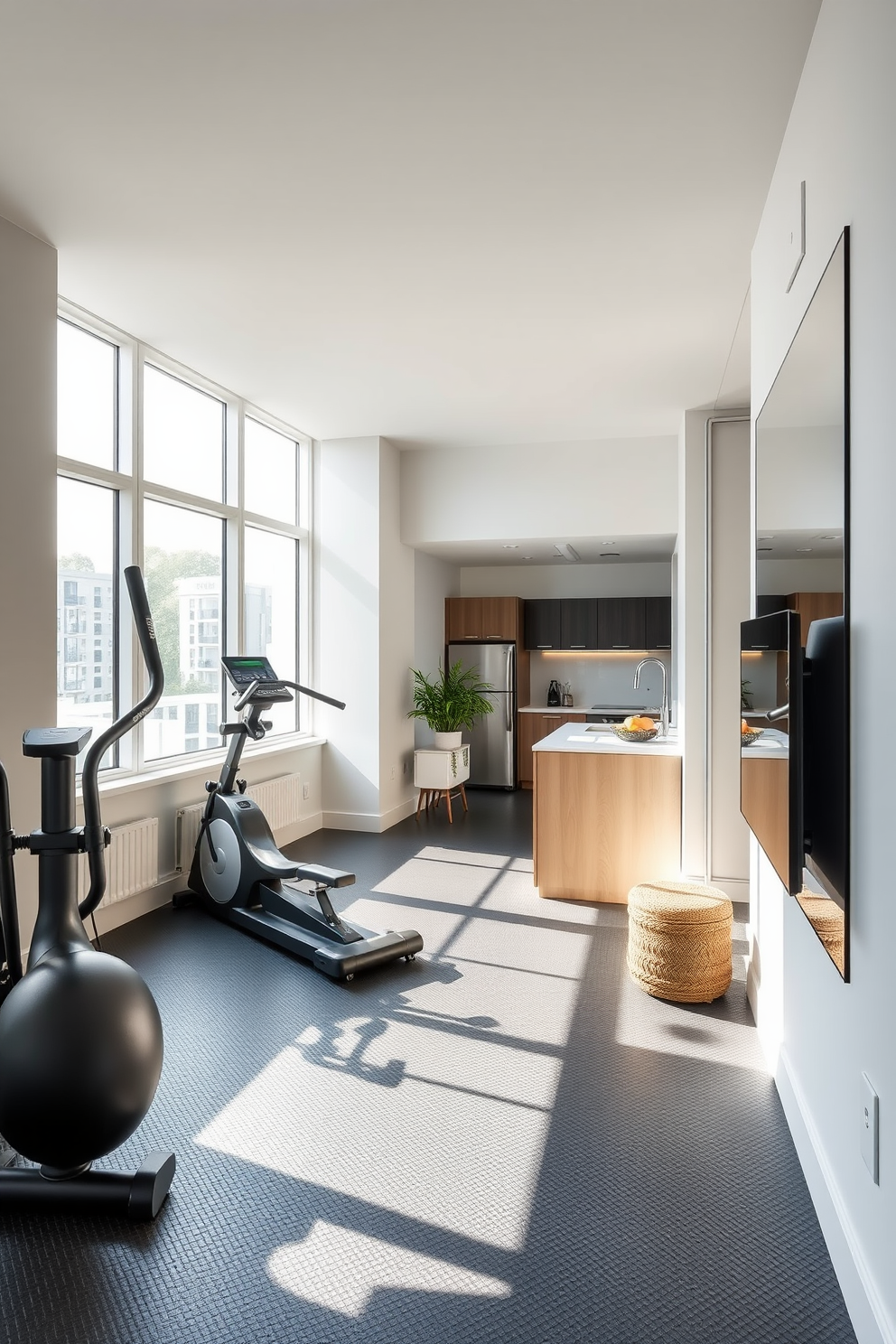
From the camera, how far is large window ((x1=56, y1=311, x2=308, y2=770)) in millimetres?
3973

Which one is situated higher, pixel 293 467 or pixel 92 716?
pixel 293 467

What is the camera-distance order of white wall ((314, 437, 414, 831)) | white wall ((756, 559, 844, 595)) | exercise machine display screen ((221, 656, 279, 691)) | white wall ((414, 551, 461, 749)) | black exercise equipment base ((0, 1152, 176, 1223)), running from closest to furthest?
white wall ((756, 559, 844, 595)) < black exercise equipment base ((0, 1152, 176, 1223)) < exercise machine display screen ((221, 656, 279, 691)) < white wall ((314, 437, 414, 831)) < white wall ((414, 551, 461, 749))

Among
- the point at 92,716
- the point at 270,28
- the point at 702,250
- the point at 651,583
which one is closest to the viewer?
the point at 270,28

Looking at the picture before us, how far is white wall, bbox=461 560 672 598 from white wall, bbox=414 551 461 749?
2.11 feet

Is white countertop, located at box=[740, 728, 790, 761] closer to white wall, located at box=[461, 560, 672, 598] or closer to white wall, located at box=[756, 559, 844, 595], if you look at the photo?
white wall, located at box=[756, 559, 844, 595]

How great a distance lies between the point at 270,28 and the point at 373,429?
153 inches

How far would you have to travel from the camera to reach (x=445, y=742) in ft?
22.8

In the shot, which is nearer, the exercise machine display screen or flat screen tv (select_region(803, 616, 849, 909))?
flat screen tv (select_region(803, 616, 849, 909))

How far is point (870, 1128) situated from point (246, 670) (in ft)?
11.8

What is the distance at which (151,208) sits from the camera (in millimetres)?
3037

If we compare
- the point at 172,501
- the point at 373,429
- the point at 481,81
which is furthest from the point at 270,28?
the point at 373,429

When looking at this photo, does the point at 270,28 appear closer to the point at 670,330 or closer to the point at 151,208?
the point at 151,208

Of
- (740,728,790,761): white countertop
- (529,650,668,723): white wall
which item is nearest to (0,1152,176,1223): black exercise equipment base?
(740,728,790,761): white countertop

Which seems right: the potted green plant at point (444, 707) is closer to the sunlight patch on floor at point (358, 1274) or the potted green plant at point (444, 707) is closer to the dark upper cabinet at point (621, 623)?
the dark upper cabinet at point (621, 623)
